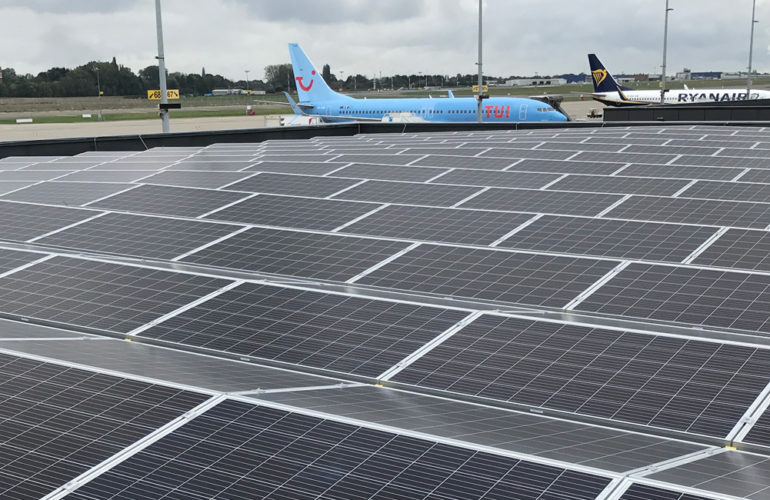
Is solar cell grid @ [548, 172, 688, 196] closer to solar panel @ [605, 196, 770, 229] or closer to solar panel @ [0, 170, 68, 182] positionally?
solar panel @ [605, 196, 770, 229]

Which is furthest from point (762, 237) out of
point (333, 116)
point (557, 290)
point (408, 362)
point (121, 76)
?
point (121, 76)

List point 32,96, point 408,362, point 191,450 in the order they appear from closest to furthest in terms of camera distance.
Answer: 1. point 191,450
2. point 408,362
3. point 32,96

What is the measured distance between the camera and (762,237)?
15.6 m

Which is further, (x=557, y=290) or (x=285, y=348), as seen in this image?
(x=557, y=290)

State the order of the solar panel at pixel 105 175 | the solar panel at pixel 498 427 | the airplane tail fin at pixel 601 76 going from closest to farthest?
Answer: the solar panel at pixel 498 427
the solar panel at pixel 105 175
the airplane tail fin at pixel 601 76

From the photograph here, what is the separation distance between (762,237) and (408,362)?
338 inches

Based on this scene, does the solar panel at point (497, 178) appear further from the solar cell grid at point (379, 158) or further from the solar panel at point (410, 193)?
the solar cell grid at point (379, 158)

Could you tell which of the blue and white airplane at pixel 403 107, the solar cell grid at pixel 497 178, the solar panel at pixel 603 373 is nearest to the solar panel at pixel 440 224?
the solar cell grid at pixel 497 178

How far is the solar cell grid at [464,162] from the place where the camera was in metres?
23.8

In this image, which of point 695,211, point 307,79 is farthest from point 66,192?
point 307,79

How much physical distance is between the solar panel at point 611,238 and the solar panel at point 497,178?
3.85 metres

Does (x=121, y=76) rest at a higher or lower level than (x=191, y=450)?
higher

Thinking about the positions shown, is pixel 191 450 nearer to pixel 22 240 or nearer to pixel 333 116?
pixel 22 240

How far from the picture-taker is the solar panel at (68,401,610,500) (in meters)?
6.86
